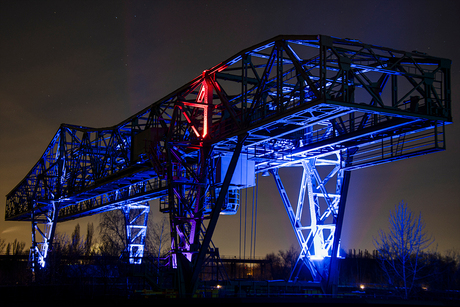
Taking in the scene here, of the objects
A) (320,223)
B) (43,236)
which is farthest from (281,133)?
(43,236)

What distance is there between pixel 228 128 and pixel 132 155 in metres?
13.5

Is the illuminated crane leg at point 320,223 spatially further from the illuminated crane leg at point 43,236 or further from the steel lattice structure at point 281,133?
the illuminated crane leg at point 43,236

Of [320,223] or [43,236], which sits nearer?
[320,223]

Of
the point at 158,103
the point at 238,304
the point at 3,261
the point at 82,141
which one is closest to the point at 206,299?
the point at 238,304

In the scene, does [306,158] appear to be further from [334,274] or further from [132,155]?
[132,155]

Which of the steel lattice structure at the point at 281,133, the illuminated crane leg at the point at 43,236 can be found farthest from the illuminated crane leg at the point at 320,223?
the illuminated crane leg at the point at 43,236

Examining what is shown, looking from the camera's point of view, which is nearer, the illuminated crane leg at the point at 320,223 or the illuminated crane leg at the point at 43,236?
the illuminated crane leg at the point at 320,223

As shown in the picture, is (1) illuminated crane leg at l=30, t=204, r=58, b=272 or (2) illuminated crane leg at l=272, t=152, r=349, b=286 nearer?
(2) illuminated crane leg at l=272, t=152, r=349, b=286

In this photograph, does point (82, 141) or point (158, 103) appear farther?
point (82, 141)

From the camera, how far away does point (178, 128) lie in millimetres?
36750

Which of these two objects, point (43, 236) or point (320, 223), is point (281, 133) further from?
point (43, 236)

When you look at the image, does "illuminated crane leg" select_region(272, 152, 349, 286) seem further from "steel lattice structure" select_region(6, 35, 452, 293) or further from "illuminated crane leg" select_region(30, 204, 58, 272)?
"illuminated crane leg" select_region(30, 204, 58, 272)

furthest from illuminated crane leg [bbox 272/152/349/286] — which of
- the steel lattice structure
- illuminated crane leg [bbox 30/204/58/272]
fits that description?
illuminated crane leg [bbox 30/204/58/272]

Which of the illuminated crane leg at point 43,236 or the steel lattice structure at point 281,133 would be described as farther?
the illuminated crane leg at point 43,236
